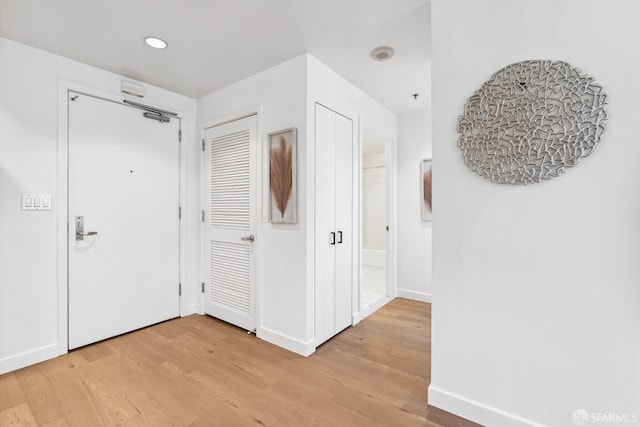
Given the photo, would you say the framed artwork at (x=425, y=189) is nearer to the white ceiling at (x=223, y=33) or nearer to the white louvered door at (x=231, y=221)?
the white ceiling at (x=223, y=33)

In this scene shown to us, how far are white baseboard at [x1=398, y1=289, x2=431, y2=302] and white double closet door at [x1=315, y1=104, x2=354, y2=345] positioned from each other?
4.09 ft

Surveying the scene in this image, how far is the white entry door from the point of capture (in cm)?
242

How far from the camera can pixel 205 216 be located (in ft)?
10.5

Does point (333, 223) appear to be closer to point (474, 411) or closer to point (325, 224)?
point (325, 224)

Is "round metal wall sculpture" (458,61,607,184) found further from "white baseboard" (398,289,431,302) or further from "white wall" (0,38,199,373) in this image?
"white wall" (0,38,199,373)

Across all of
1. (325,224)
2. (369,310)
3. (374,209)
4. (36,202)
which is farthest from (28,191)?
(374,209)

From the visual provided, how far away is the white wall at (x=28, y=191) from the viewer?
6.79ft

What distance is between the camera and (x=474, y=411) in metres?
1.57

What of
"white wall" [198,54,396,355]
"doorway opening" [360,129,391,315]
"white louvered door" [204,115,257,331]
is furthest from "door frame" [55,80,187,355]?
"doorway opening" [360,129,391,315]

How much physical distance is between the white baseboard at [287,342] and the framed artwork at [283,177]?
3.16 feet

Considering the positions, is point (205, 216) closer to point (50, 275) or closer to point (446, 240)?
point (50, 275)

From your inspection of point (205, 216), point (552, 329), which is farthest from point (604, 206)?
point (205, 216)

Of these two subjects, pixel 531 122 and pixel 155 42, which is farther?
pixel 155 42

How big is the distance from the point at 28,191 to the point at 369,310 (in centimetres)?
324
